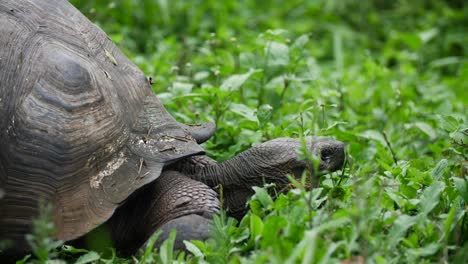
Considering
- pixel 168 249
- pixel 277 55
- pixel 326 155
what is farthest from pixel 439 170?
pixel 277 55

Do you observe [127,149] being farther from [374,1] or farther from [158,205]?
[374,1]

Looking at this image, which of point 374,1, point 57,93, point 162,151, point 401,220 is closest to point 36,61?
point 57,93

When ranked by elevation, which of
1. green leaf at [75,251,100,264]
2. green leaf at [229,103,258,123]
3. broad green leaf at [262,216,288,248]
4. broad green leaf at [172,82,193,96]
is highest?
broad green leaf at [172,82,193,96]

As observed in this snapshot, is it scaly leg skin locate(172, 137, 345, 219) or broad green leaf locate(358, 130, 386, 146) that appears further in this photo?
broad green leaf locate(358, 130, 386, 146)

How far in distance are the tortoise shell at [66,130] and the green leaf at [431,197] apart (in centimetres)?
115

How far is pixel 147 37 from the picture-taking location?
725 cm

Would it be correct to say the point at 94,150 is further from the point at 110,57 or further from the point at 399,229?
the point at 399,229

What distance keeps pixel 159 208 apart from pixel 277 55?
1805mm

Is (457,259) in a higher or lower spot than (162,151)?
lower

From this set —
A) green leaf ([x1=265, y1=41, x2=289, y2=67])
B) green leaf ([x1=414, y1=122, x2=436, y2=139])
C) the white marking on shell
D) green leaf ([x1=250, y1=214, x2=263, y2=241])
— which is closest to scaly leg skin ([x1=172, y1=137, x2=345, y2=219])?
the white marking on shell

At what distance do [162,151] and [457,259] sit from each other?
1.47 metres

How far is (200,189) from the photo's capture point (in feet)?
11.8

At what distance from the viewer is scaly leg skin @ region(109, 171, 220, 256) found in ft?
11.5

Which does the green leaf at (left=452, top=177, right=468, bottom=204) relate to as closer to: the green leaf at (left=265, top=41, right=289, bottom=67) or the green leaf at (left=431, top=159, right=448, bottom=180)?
the green leaf at (left=431, top=159, right=448, bottom=180)
